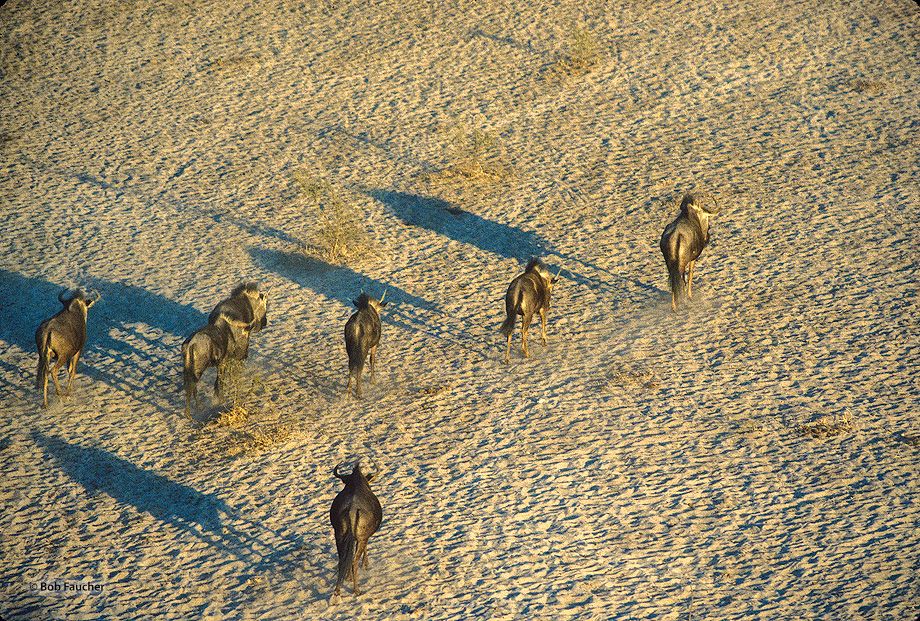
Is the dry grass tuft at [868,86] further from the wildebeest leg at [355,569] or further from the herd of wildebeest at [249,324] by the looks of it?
the wildebeest leg at [355,569]

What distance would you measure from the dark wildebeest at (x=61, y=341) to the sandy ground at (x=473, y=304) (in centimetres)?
36

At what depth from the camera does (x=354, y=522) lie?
7.30 meters

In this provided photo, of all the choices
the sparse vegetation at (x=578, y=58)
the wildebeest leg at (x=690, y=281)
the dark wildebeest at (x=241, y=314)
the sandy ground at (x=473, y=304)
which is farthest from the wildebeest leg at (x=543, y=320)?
the sparse vegetation at (x=578, y=58)

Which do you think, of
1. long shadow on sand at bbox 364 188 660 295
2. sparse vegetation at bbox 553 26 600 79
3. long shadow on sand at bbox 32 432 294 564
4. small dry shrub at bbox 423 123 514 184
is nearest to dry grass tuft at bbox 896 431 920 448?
long shadow on sand at bbox 364 188 660 295

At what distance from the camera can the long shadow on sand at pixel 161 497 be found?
823 centimetres

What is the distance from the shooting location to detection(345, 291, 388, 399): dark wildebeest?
989cm

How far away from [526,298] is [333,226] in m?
4.15

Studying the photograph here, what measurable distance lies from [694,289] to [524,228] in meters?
2.81

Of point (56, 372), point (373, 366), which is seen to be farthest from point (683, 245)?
point (56, 372)

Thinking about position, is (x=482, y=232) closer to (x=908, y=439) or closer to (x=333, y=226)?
(x=333, y=226)

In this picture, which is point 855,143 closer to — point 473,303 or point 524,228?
point 524,228

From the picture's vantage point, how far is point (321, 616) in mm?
7355

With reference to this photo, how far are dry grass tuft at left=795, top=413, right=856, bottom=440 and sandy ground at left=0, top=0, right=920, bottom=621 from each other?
0.11 ft

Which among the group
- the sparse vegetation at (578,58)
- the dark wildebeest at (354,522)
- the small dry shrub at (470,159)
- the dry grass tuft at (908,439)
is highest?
the sparse vegetation at (578,58)
